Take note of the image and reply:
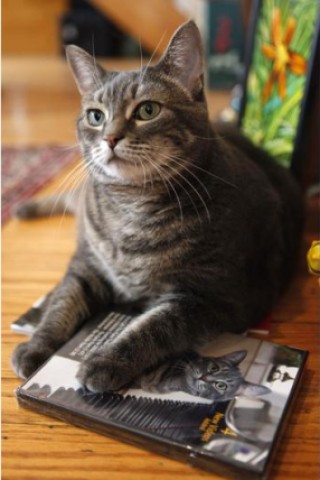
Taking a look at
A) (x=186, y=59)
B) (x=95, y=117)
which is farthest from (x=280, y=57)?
(x=95, y=117)

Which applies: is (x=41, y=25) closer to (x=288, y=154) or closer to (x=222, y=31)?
(x=222, y=31)

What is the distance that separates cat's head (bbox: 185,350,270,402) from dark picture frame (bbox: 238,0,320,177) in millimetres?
677

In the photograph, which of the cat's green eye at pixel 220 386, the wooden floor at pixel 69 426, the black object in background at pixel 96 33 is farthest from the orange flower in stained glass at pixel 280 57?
the black object in background at pixel 96 33

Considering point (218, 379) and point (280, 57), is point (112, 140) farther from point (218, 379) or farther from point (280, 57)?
point (280, 57)

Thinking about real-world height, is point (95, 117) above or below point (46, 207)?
above

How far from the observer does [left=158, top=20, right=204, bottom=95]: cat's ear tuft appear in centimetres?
93

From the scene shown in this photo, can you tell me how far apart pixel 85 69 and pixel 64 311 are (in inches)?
18.3

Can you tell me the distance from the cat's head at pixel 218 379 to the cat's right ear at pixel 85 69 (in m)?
0.53

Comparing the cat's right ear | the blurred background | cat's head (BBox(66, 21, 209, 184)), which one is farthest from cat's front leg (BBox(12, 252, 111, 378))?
the blurred background

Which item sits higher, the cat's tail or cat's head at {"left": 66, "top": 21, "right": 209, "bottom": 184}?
cat's head at {"left": 66, "top": 21, "right": 209, "bottom": 184}

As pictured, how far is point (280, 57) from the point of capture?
1458 millimetres

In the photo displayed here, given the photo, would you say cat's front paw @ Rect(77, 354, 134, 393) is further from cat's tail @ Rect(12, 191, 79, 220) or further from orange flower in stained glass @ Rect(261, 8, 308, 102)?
orange flower in stained glass @ Rect(261, 8, 308, 102)

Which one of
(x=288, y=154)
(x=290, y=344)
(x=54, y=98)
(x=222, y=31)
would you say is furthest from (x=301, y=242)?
(x=54, y=98)

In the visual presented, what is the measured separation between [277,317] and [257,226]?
7.6 inches
